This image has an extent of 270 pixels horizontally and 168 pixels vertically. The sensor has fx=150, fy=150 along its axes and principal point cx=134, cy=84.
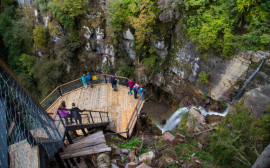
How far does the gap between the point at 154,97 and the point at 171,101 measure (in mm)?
2102

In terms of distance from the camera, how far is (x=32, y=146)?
241 cm

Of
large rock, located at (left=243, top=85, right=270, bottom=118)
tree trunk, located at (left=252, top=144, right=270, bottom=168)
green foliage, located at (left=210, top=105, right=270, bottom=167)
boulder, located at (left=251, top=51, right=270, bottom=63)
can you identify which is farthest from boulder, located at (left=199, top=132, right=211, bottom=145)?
boulder, located at (left=251, top=51, right=270, bottom=63)

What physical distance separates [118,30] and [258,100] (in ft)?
39.3

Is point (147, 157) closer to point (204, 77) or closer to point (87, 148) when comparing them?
point (87, 148)

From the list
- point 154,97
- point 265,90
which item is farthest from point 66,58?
point 265,90

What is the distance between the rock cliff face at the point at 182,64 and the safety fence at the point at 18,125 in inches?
428

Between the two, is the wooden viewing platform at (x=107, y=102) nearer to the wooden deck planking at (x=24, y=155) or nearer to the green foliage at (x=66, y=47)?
the wooden deck planking at (x=24, y=155)

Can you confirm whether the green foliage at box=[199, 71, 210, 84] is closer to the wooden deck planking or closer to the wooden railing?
the wooden railing

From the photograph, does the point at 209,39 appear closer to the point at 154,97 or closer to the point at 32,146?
the point at 154,97

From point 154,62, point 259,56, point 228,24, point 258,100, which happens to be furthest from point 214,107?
point 154,62

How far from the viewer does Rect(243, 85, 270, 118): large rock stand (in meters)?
7.01

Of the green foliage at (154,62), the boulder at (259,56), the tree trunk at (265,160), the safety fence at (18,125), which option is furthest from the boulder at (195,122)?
the safety fence at (18,125)

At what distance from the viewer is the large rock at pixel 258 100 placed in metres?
7.01

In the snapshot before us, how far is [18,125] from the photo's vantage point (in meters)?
2.11
